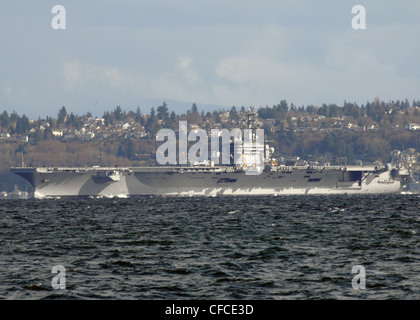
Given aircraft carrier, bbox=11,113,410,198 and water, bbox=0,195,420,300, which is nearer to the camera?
water, bbox=0,195,420,300

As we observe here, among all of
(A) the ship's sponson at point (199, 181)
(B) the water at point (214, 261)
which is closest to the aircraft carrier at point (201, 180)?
(A) the ship's sponson at point (199, 181)

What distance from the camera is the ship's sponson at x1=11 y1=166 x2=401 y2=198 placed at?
341ft

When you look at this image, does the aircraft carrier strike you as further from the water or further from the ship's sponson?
the water

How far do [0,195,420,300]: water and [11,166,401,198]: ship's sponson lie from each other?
65.1 meters

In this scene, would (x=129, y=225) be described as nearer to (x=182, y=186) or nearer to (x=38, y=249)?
(x=38, y=249)

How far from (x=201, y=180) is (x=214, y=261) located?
269ft

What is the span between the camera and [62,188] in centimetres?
10456

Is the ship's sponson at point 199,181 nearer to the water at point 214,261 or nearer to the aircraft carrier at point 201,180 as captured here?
the aircraft carrier at point 201,180

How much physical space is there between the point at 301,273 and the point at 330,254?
4.38 meters

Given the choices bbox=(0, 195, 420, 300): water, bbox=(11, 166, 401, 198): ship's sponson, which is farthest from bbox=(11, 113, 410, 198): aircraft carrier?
bbox=(0, 195, 420, 300): water
